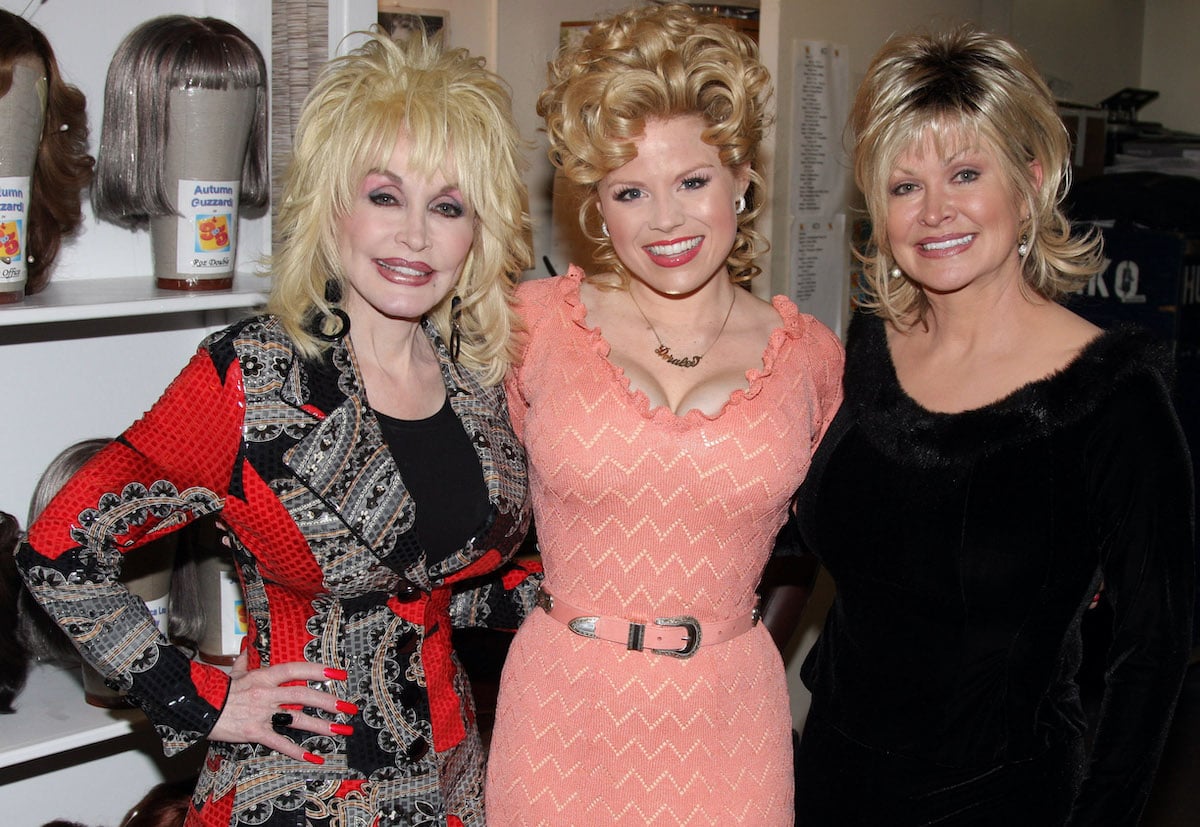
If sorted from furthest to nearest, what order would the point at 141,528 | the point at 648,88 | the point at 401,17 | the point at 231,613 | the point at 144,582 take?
the point at 401,17 → the point at 231,613 → the point at 144,582 → the point at 648,88 → the point at 141,528

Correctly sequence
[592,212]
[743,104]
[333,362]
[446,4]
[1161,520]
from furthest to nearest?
[446,4] → [592,212] → [743,104] → [333,362] → [1161,520]

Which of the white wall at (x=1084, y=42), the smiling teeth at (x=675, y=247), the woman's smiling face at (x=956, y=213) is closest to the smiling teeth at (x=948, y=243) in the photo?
the woman's smiling face at (x=956, y=213)

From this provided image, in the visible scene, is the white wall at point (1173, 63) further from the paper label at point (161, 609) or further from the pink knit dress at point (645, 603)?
the paper label at point (161, 609)

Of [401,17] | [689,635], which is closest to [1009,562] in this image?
[689,635]

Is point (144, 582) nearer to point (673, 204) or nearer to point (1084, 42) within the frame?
point (673, 204)

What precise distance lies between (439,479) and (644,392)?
1.11ft

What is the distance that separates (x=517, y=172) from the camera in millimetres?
1801

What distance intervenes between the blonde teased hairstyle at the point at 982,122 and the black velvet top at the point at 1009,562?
7.0 inches

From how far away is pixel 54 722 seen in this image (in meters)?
1.96

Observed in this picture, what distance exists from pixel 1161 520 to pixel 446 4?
6.05 ft

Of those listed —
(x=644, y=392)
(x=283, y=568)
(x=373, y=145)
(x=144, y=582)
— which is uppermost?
(x=373, y=145)

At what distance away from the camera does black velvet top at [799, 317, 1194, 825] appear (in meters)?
1.61

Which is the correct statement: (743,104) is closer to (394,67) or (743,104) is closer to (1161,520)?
(394,67)

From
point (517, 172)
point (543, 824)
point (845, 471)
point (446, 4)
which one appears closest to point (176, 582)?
point (543, 824)
